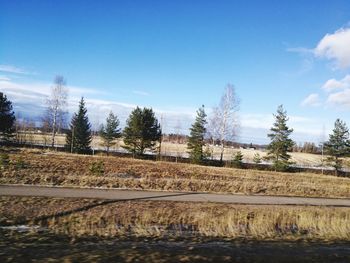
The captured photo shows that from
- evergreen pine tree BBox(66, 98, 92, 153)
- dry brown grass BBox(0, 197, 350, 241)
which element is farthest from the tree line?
dry brown grass BBox(0, 197, 350, 241)

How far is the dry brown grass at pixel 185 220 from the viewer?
1201cm

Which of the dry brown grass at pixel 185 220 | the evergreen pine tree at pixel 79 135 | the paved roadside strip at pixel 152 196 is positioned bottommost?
the dry brown grass at pixel 185 220

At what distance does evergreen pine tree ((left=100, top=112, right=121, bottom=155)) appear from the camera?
192 ft

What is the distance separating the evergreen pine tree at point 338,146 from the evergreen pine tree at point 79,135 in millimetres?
34949

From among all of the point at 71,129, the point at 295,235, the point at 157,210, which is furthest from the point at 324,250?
the point at 71,129

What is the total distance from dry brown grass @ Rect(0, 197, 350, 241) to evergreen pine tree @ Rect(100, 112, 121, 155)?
142 ft

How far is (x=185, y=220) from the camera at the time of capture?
46.8 feet

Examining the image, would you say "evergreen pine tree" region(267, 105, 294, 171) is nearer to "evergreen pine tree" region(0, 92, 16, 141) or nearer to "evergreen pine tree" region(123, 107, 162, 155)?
"evergreen pine tree" region(123, 107, 162, 155)

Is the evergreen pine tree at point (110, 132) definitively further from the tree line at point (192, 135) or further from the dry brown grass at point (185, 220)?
the dry brown grass at point (185, 220)

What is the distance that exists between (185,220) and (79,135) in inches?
1614

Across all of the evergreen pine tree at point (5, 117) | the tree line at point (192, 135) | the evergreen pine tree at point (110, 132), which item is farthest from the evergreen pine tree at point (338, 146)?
the evergreen pine tree at point (5, 117)

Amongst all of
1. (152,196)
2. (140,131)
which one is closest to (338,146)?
(140,131)

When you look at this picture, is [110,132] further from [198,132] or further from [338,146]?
[338,146]

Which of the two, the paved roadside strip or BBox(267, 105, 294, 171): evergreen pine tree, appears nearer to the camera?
the paved roadside strip
